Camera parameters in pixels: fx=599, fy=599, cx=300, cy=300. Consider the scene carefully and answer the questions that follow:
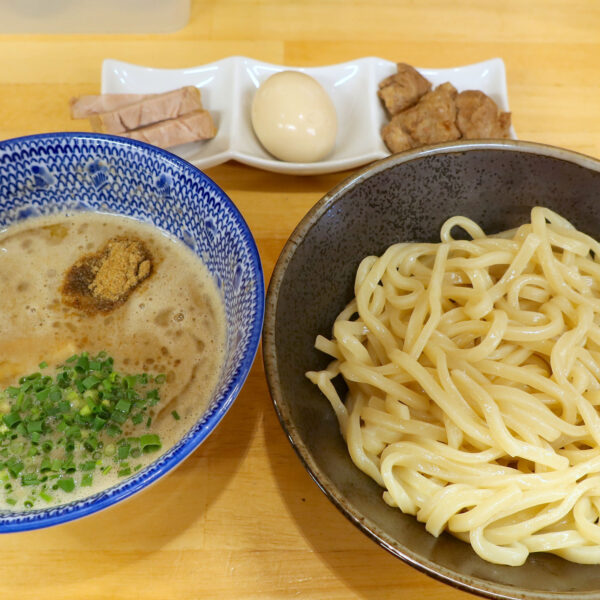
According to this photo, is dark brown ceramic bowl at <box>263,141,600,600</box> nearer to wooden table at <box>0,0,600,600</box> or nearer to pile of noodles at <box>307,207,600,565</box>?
pile of noodles at <box>307,207,600,565</box>

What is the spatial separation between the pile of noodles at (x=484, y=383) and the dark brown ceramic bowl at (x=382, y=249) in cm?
3

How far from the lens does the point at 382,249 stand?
1.48m

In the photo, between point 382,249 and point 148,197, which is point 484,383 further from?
point 148,197

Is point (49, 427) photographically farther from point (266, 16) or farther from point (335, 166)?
point (266, 16)

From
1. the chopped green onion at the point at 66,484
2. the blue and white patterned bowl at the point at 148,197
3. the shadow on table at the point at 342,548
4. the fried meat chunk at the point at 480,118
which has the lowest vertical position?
the shadow on table at the point at 342,548

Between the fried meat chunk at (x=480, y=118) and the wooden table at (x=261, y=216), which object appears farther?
the fried meat chunk at (x=480, y=118)

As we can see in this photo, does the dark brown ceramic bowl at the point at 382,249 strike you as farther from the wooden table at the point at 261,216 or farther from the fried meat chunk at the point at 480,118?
the fried meat chunk at the point at 480,118

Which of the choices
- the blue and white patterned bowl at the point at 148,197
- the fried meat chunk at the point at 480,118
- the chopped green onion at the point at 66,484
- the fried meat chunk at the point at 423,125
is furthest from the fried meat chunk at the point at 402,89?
the chopped green onion at the point at 66,484

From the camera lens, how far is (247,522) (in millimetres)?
1233

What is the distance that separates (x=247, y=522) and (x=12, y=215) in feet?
2.77

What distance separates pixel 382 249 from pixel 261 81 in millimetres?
844

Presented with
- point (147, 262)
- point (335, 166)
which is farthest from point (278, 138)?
point (147, 262)

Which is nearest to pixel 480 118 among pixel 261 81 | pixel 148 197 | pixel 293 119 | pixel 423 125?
pixel 423 125

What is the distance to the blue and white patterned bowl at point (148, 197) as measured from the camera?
1.10 metres
